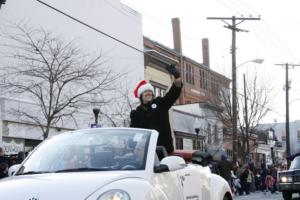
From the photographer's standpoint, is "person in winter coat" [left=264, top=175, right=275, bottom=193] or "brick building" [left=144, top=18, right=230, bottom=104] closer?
"person in winter coat" [left=264, top=175, right=275, bottom=193]

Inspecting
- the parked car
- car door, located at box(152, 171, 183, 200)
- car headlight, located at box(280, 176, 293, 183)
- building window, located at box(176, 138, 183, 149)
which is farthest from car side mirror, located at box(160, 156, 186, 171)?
building window, located at box(176, 138, 183, 149)

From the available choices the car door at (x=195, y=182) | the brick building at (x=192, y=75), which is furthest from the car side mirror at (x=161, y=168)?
the brick building at (x=192, y=75)

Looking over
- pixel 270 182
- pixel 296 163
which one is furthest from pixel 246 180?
pixel 296 163

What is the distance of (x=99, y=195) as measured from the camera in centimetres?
473

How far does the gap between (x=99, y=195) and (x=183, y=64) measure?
43.2 meters

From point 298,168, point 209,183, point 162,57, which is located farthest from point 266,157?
point 209,183

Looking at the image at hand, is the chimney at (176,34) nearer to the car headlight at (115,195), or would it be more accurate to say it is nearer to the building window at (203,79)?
the building window at (203,79)

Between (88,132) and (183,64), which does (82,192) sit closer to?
(88,132)

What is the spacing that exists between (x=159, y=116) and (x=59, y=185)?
9.21ft

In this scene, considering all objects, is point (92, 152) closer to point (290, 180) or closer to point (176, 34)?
point (290, 180)

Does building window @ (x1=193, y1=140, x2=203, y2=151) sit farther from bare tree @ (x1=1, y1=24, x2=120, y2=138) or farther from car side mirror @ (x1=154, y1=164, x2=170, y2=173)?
car side mirror @ (x1=154, y1=164, x2=170, y2=173)

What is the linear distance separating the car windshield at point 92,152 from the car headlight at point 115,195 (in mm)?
654

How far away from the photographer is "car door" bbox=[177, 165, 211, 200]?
6.54m

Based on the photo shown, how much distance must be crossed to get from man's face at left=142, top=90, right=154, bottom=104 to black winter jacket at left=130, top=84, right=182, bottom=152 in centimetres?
8
